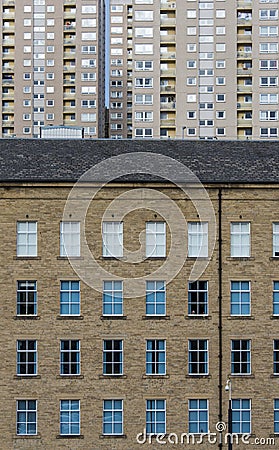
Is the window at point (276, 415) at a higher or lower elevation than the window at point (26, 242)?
lower

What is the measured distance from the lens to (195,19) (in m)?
110

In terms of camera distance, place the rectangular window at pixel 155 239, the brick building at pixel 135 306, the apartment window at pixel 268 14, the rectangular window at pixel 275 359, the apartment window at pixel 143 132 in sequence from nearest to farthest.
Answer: the brick building at pixel 135 306 < the rectangular window at pixel 275 359 < the rectangular window at pixel 155 239 < the apartment window at pixel 268 14 < the apartment window at pixel 143 132

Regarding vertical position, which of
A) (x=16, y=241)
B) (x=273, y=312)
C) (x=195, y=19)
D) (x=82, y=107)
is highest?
(x=195, y=19)

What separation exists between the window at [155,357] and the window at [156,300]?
1339 mm

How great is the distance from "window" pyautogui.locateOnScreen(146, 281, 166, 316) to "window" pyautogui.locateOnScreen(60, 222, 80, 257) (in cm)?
388

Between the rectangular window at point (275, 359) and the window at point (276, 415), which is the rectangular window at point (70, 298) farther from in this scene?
the window at point (276, 415)

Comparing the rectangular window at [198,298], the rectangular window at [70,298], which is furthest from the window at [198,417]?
the rectangular window at [70,298]

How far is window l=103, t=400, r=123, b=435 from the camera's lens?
45656mm

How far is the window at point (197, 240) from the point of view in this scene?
47312 millimetres

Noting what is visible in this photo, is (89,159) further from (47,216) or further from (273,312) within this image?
(273,312)

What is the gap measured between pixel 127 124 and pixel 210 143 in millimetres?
84346

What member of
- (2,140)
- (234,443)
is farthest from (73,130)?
(234,443)

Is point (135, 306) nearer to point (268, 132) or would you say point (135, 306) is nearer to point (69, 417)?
point (69, 417)

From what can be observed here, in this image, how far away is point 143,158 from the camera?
164 feet
